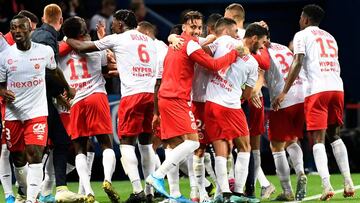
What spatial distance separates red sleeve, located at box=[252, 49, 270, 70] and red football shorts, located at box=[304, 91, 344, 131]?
712 millimetres

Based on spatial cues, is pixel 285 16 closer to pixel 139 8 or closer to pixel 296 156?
pixel 139 8

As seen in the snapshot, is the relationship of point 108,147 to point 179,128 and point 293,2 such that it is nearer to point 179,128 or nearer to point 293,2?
point 179,128

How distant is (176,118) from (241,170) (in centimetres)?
101

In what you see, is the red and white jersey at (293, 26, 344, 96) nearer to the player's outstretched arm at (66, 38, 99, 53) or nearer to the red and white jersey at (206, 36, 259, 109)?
the red and white jersey at (206, 36, 259, 109)

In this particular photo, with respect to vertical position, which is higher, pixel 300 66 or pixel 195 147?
pixel 300 66

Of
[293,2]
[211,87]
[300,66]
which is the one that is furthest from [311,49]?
[293,2]

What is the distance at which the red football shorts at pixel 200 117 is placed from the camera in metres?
13.3

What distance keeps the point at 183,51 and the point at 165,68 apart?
1.09ft

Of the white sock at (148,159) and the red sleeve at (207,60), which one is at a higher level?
the red sleeve at (207,60)

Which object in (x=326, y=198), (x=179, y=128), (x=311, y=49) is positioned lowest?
(x=326, y=198)

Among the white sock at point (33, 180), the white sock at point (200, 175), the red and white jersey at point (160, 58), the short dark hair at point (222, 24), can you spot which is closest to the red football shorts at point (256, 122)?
the white sock at point (200, 175)

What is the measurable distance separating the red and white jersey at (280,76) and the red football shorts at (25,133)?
3267 mm

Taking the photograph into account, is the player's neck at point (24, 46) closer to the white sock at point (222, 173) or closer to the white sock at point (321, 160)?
the white sock at point (222, 173)

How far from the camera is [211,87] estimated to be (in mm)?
12641
